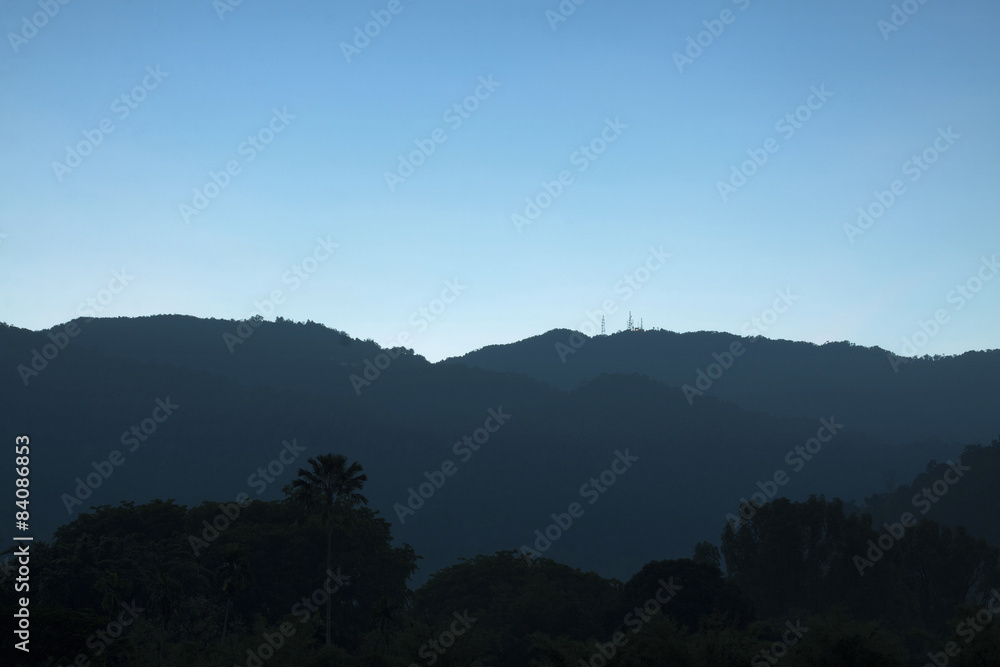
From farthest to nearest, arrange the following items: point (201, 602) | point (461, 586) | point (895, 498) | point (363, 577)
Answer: point (895, 498) → point (461, 586) → point (363, 577) → point (201, 602)

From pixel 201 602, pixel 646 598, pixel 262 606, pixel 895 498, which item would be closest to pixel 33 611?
pixel 201 602

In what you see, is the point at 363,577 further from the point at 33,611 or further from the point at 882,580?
the point at 882,580

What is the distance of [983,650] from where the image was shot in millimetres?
37844

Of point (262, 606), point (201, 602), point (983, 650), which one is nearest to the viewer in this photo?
point (983, 650)

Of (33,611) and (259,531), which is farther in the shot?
(259,531)

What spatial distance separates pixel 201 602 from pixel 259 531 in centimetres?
2020

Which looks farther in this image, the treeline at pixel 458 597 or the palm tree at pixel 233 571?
the palm tree at pixel 233 571

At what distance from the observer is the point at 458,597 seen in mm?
81312

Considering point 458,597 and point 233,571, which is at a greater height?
point 458,597

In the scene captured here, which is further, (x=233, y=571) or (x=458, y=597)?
(x=458, y=597)

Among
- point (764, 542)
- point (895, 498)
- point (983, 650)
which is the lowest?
point (983, 650)

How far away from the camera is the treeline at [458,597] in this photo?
40844 mm

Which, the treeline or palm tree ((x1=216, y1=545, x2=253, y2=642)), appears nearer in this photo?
the treeline

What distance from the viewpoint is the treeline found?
134ft
